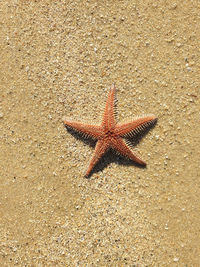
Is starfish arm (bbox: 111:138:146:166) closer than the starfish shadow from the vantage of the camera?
Yes

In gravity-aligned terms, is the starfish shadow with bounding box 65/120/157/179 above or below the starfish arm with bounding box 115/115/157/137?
below

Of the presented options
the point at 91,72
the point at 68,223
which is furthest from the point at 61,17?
the point at 68,223

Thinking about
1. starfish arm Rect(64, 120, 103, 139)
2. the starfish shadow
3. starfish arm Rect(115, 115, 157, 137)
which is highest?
starfish arm Rect(115, 115, 157, 137)

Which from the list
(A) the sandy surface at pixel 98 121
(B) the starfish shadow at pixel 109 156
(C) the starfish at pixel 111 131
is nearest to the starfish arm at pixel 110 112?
(C) the starfish at pixel 111 131

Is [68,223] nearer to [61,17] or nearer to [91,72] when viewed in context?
[91,72]

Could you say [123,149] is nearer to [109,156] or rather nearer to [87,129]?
[109,156]

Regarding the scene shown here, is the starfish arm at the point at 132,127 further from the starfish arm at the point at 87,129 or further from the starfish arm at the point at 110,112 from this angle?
the starfish arm at the point at 87,129

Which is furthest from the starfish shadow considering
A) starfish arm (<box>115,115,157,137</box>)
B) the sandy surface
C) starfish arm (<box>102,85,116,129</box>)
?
starfish arm (<box>102,85,116,129</box>)

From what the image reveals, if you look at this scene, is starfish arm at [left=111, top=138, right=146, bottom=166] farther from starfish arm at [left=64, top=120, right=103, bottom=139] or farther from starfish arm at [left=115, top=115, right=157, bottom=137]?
starfish arm at [left=64, top=120, right=103, bottom=139]
